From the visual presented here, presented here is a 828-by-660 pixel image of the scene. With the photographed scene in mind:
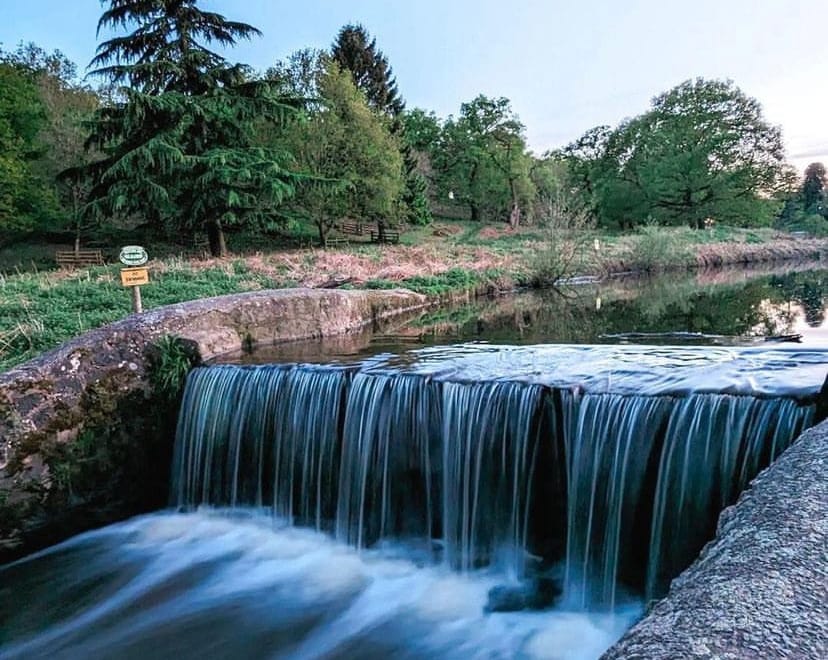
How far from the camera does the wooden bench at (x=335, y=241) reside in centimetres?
2985

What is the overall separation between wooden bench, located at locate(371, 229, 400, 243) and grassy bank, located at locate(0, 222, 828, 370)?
720 centimetres

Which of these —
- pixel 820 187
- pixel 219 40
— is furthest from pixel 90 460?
pixel 820 187

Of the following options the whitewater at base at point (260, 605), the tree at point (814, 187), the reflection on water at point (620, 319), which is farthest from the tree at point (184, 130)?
the tree at point (814, 187)

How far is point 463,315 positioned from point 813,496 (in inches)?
426

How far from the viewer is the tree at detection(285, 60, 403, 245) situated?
26811mm

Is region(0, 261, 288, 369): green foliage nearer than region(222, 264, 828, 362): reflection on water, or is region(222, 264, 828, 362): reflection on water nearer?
region(0, 261, 288, 369): green foliage

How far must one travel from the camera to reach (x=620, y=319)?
12.0 metres

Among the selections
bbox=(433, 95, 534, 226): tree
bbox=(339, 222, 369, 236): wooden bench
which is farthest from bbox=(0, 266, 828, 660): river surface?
bbox=(433, 95, 534, 226): tree

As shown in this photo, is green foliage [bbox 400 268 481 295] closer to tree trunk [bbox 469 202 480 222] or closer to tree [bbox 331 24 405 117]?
tree [bbox 331 24 405 117]

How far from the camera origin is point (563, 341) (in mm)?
9406

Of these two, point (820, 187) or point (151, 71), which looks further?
point (820, 187)

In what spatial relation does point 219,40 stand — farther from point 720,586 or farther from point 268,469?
point 720,586

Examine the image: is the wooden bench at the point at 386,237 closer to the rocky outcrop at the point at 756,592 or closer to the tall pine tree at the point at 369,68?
the tall pine tree at the point at 369,68

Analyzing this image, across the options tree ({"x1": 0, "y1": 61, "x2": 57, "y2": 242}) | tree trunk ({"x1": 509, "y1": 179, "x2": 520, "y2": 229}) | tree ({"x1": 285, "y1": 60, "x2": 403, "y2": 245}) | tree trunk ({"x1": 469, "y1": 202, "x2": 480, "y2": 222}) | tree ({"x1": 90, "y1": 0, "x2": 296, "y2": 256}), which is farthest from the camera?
tree trunk ({"x1": 469, "y1": 202, "x2": 480, "y2": 222})
